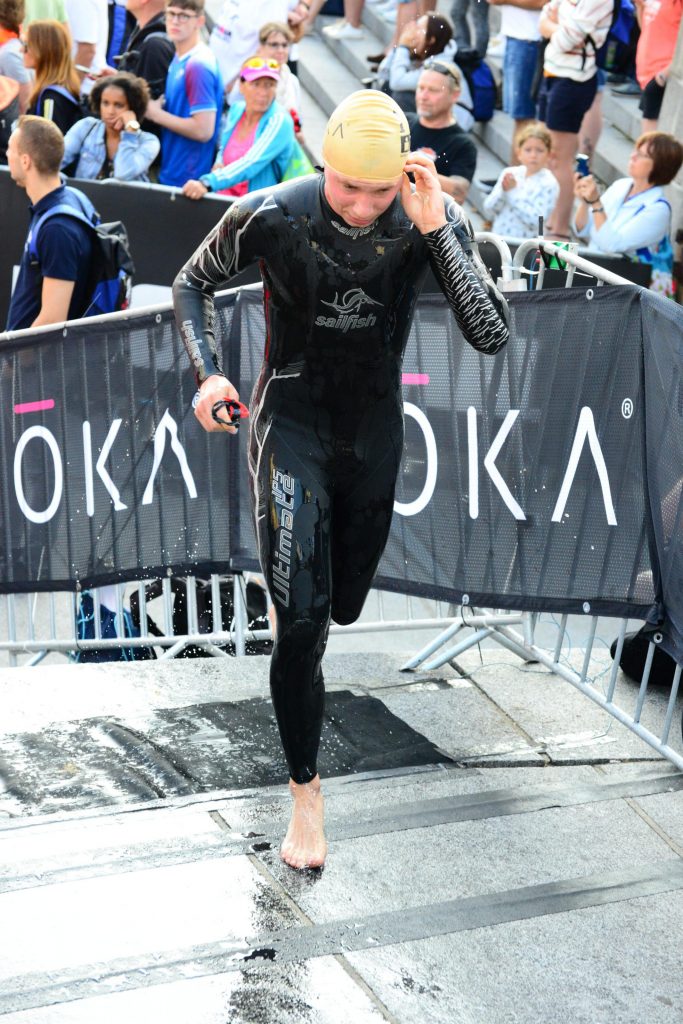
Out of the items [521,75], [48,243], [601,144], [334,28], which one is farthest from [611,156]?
[48,243]

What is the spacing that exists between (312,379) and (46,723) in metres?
1.77

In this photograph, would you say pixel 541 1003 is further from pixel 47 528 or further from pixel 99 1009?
pixel 47 528

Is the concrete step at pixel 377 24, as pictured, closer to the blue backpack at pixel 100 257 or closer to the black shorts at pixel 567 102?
the black shorts at pixel 567 102

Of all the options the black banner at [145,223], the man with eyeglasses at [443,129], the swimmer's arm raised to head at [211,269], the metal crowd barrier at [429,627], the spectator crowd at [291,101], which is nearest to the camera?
the swimmer's arm raised to head at [211,269]

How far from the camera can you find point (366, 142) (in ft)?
11.6

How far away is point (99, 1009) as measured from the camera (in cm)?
317

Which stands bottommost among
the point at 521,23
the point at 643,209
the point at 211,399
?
the point at 211,399

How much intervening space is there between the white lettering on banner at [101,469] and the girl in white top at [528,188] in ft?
14.2

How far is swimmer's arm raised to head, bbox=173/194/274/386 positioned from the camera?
3842 millimetres

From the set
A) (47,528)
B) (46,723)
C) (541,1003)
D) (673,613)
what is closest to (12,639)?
(47,528)

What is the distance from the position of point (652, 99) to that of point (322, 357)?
7134 millimetres

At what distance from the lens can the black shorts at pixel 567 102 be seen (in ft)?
32.2

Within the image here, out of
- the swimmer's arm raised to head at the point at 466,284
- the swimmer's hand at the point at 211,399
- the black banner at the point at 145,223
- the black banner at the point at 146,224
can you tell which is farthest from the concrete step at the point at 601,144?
the swimmer's hand at the point at 211,399

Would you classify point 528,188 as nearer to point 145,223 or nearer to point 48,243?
point 145,223
